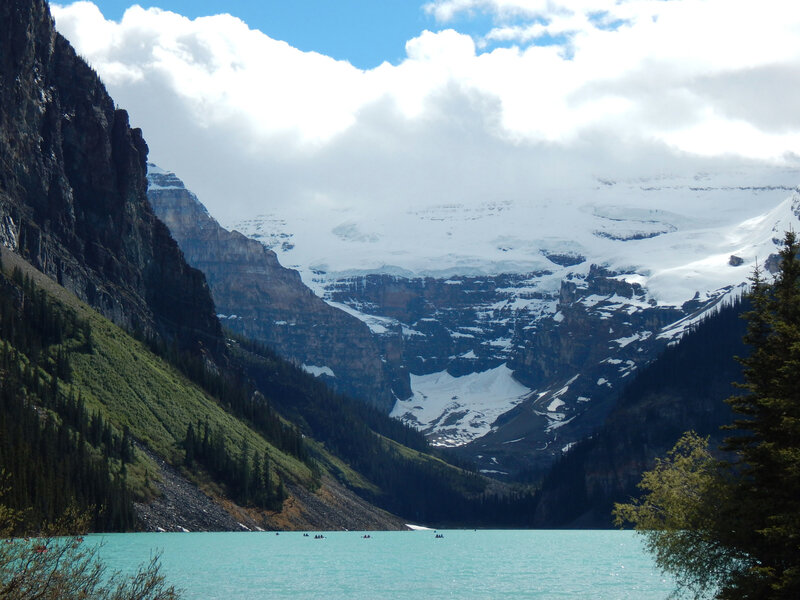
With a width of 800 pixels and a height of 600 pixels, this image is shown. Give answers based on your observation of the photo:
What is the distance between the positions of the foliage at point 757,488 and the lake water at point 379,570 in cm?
2994

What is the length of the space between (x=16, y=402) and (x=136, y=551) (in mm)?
51493

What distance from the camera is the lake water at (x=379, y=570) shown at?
96.8 m

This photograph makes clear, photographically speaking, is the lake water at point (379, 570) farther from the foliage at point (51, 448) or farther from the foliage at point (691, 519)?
the foliage at point (691, 519)

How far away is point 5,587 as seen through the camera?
122 feet

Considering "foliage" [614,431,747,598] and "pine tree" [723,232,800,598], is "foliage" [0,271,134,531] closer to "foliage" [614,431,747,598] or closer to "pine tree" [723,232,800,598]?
"foliage" [614,431,747,598]

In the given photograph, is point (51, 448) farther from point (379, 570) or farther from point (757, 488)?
point (757, 488)

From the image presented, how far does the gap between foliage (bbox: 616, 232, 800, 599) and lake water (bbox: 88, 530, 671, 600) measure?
29.9 meters

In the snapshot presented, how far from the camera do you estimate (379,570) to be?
411 ft

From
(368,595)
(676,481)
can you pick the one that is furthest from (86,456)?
(676,481)

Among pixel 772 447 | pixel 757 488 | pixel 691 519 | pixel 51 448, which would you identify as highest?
pixel 772 447

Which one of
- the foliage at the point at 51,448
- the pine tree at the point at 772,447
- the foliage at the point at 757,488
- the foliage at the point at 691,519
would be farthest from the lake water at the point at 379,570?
the pine tree at the point at 772,447

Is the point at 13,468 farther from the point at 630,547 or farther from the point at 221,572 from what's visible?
the point at 630,547

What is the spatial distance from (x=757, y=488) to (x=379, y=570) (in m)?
77.3

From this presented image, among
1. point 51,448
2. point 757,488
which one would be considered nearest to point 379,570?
point 51,448
